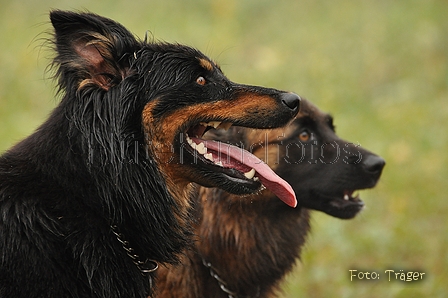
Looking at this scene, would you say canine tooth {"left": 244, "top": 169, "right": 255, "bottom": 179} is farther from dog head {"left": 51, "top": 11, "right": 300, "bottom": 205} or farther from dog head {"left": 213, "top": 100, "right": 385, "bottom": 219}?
dog head {"left": 213, "top": 100, "right": 385, "bottom": 219}

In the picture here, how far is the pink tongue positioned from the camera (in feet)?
11.4

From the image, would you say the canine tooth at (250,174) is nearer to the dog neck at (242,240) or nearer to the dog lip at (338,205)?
the dog neck at (242,240)

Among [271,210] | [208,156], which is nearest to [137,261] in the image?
[208,156]

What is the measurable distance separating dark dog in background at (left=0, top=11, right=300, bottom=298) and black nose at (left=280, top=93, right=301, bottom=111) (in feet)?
0.37

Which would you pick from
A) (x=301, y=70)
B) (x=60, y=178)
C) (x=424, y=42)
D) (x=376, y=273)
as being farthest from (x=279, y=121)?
(x=424, y=42)

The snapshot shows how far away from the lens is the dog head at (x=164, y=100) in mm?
3010

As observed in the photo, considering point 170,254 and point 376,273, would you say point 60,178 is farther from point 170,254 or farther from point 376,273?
point 376,273

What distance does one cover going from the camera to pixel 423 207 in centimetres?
711

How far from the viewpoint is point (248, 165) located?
138 inches

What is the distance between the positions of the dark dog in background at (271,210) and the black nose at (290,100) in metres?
0.88

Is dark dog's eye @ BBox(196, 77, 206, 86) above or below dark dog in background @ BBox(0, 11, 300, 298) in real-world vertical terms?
above

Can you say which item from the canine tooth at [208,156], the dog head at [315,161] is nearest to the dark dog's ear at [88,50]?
the canine tooth at [208,156]

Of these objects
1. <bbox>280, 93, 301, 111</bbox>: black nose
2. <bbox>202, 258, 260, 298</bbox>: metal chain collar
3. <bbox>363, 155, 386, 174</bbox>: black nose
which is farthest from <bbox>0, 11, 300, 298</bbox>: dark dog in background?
<bbox>363, 155, 386, 174</bbox>: black nose

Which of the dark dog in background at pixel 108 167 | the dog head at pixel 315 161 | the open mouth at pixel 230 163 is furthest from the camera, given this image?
the dog head at pixel 315 161
